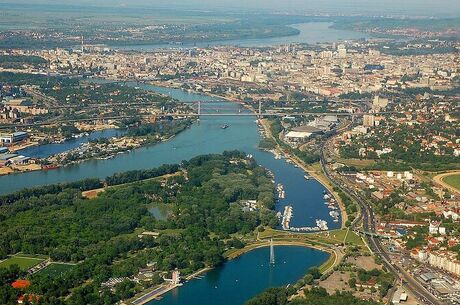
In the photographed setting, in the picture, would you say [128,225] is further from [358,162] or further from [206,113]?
[206,113]

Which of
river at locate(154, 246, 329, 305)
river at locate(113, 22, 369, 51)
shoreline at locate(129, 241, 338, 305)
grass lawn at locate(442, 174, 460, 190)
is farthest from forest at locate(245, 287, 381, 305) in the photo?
river at locate(113, 22, 369, 51)

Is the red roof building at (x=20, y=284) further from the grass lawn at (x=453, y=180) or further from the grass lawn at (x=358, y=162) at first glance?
the grass lawn at (x=358, y=162)

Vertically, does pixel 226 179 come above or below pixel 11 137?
above

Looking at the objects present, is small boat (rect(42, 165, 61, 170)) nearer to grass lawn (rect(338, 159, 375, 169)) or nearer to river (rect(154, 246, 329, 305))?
grass lawn (rect(338, 159, 375, 169))

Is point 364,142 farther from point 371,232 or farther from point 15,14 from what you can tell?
point 15,14

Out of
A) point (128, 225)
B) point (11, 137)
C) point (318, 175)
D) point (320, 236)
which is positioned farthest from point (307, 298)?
point (11, 137)

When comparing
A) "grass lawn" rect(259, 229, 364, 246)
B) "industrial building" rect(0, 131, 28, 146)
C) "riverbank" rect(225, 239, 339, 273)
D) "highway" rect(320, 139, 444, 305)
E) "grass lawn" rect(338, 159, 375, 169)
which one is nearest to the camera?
"highway" rect(320, 139, 444, 305)
